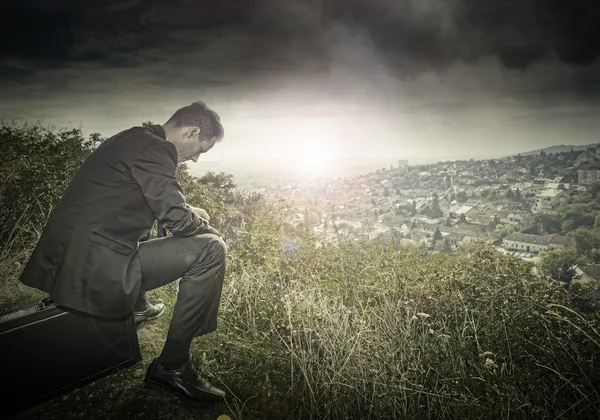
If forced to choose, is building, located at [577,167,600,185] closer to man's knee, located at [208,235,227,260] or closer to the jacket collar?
man's knee, located at [208,235,227,260]

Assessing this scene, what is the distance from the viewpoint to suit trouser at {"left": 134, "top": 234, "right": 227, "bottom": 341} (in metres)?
1.31

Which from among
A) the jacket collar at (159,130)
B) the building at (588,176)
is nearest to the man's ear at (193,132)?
the jacket collar at (159,130)

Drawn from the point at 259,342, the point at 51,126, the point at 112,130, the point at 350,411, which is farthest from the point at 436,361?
the point at 51,126

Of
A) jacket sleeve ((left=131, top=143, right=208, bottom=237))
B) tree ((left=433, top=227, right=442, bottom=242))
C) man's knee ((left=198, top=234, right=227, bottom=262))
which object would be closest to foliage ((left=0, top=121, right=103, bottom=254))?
jacket sleeve ((left=131, top=143, right=208, bottom=237))

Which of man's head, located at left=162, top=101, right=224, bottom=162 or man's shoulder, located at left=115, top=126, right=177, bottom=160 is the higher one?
man's head, located at left=162, top=101, right=224, bottom=162

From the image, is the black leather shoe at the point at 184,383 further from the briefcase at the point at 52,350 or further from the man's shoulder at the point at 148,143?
the man's shoulder at the point at 148,143

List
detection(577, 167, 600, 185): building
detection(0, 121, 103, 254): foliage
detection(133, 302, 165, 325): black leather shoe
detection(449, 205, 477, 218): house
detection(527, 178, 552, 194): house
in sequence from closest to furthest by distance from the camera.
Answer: detection(133, 302, 165, 325): black leather shoe → detection(0, 121, 103, 254): foliage → detection(449, 205, 477, 218): house → detection(577, 167, 600, 185): building → detection(527, 178, 552, 194): house

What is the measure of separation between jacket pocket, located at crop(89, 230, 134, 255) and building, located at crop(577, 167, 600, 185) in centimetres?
836

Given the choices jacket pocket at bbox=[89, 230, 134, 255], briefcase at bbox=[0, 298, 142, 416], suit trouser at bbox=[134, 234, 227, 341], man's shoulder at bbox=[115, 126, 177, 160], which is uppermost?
man's shoulder at bbox=[115, 126, 177, 160]

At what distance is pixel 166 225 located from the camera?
1.25 metres

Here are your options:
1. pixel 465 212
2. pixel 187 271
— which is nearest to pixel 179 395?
pixel 187 271

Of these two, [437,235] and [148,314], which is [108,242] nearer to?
[148,314]

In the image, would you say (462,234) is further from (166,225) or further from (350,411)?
(166,225)

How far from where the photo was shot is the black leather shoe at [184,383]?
128cm
